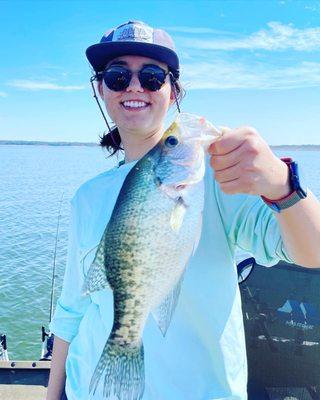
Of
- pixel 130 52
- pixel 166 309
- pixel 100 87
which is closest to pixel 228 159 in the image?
pixel 166 309

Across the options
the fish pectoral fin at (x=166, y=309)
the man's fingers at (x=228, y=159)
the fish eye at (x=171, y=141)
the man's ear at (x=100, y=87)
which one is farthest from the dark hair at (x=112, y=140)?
the fish pectoral fin at (x=166, y=309)

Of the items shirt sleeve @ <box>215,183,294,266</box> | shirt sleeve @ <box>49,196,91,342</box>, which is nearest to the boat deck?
shirt sleeve @ <box>49,196,91,342</box>

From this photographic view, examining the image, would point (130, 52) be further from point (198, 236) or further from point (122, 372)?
point (122, 372)

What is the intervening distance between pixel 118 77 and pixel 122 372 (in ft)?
3.79

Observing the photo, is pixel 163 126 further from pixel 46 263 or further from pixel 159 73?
pixel 46 263

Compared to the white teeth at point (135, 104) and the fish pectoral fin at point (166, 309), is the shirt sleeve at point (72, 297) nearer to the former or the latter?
the white teeth at point (135, 104)

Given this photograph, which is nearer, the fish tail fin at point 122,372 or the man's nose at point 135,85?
the fish tail fin at point 122,372

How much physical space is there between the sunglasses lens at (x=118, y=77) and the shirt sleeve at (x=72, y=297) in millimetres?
580

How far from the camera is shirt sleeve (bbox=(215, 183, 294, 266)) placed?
1566 mm

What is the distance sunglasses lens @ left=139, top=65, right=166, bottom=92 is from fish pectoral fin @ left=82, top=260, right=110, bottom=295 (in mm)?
766

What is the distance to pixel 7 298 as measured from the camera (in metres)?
10.8

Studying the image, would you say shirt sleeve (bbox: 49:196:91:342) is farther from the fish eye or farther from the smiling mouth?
the fish eye

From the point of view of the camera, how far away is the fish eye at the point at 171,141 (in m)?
1.56

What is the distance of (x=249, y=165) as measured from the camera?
139 cm
